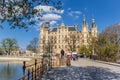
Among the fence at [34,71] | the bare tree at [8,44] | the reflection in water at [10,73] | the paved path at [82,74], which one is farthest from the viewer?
the bare tree at [8,44]

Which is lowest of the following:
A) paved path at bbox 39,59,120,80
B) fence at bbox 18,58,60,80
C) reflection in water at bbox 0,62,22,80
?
reflection in water at bbox 0,62,22,80

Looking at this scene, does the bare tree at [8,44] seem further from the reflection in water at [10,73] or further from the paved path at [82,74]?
the paved path at [82,74]

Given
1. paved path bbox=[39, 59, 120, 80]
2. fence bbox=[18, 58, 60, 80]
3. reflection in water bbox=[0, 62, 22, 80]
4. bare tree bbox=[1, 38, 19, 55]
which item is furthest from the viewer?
bare tree bbox=[1, 38, 19, 55]

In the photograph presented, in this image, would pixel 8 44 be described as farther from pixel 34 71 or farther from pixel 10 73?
pixel 34 71

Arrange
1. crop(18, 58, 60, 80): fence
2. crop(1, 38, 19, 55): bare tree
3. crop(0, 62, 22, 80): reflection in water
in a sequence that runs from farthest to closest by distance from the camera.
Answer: crop(1, 38, 19, 55): bare tree → crop(0, 62, 22, 80): reflection in water → crop(18, 58, 60, 80): fence

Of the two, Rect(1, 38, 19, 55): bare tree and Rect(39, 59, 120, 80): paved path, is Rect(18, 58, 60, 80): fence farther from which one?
Rect(1, 38, 19, 55): bare tree

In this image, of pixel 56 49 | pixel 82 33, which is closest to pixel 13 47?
pixel 56 49

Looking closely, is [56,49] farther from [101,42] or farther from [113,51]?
[113,51]

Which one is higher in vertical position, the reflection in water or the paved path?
the paved path

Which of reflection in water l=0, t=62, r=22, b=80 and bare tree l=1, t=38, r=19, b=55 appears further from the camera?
bare tree l=1, t=38, r=19, b=55

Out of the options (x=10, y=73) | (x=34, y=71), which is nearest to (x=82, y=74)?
(x=34, y=71)

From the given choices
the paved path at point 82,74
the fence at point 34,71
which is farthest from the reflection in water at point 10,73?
the fence at point 34,71

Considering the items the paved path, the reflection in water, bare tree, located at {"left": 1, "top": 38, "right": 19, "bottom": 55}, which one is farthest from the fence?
bare tree, located at {"left": 1, "top": 38, "right": 19, "bottom": 55}

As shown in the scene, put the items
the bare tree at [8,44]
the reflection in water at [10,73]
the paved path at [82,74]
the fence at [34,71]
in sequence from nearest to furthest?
the fence at [34,71], the paved path at [82,74], the reflection in water at [10,73], the bare tree at [8,44]
